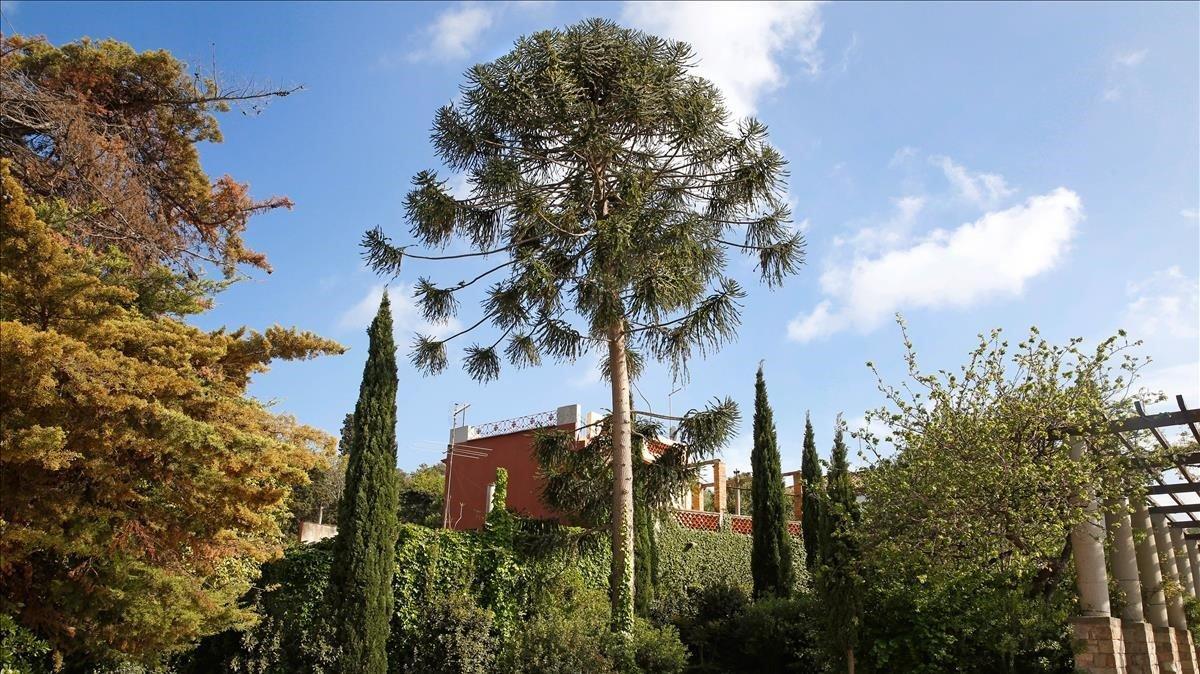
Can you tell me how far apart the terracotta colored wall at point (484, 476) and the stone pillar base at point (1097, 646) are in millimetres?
15365

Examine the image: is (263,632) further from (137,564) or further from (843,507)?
(843,507)

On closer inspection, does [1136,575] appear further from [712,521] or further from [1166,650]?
[712,521]

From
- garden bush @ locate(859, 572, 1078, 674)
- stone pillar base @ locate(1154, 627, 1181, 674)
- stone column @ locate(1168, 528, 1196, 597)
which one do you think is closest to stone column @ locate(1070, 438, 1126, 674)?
garden bush @ locate(859, 572, 1078, 674)

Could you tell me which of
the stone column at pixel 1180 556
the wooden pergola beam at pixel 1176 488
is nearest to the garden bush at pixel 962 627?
the wooden pergola beam at pixel 1176 488

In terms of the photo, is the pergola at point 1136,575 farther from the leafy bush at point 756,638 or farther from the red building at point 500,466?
the red building at point 500,466

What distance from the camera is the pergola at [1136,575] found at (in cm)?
1082

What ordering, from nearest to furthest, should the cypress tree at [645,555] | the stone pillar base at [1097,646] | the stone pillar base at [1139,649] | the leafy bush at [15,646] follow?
the leafy bush at [15,646], the stone pillar base at [1097,646], the stone pillar base at [1139,649], the cypress tree at [645,555]

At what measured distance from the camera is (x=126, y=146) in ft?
37.6

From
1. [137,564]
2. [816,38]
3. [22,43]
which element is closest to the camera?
[137,564]

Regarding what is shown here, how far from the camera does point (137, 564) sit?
27.0ft

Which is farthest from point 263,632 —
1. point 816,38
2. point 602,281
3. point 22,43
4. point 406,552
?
point 816,38

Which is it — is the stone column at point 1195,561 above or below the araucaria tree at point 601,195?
below

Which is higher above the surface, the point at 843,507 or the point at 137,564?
the point at 843,507

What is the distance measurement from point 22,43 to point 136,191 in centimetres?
224
